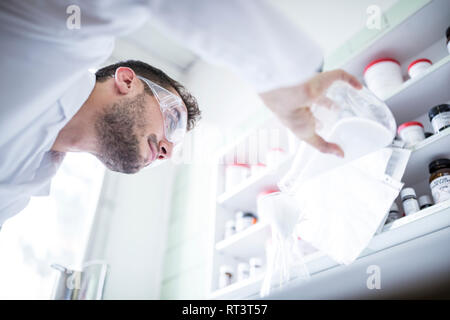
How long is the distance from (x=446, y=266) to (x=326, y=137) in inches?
15.9

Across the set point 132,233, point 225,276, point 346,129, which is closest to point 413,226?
point 346,129

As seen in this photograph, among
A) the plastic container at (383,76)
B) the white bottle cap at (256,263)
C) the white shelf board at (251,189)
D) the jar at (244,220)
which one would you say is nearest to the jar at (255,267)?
the white bottle cap at (256,263)

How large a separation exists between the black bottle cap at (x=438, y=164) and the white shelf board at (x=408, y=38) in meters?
0.36

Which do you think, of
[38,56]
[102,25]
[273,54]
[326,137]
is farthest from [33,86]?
[326,137]

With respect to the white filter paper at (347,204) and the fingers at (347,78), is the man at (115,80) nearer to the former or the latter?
the fingers at (347,78)

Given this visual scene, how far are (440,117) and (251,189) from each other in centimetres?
60

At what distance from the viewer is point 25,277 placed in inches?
46.2

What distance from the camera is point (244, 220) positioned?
50.9 inches

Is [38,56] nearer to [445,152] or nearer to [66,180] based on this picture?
[66,180]

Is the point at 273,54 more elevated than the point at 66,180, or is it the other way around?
the point at 66,180

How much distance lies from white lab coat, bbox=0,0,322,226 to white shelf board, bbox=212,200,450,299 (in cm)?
46

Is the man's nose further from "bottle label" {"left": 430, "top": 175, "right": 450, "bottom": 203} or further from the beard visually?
"bottle label" {"left": 430, "top": 175, "right": 450, "bottom": 203}

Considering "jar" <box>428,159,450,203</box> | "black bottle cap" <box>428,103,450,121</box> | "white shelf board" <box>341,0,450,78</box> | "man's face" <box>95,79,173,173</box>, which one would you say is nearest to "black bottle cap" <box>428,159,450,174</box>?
"jar" <box>428,159,450,203</box>
